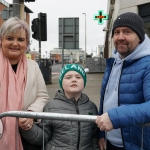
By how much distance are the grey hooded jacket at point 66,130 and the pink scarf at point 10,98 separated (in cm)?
11

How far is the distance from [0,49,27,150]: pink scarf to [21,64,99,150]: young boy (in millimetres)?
110

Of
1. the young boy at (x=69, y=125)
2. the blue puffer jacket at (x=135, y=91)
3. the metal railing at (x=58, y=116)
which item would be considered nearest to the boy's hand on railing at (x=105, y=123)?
the metal railing at (x=58, y=116)

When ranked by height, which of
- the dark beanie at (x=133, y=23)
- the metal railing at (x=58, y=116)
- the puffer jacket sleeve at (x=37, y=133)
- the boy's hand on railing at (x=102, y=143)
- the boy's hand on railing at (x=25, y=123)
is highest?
the dark beanie at (x=133, y=23)

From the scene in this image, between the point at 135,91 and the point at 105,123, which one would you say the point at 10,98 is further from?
the point at 135,91

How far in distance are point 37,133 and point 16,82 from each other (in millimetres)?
496

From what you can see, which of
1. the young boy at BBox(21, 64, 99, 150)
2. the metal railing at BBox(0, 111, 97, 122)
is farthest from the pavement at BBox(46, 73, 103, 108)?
the metal railing at BBox(0, 111, 97, 122)

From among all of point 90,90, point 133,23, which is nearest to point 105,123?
point 133,23

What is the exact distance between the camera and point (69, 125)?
2.11 meters

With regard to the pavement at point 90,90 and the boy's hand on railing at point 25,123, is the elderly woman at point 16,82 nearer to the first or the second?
the boy's hand on railing at point 25,123

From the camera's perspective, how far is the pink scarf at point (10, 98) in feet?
6.67

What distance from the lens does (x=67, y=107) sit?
2.17 metres

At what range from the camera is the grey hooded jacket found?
82.7 inches

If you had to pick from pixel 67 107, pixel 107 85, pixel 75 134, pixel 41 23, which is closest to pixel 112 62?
pixel 107 85

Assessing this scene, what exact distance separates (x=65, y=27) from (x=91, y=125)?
7.21 metres
